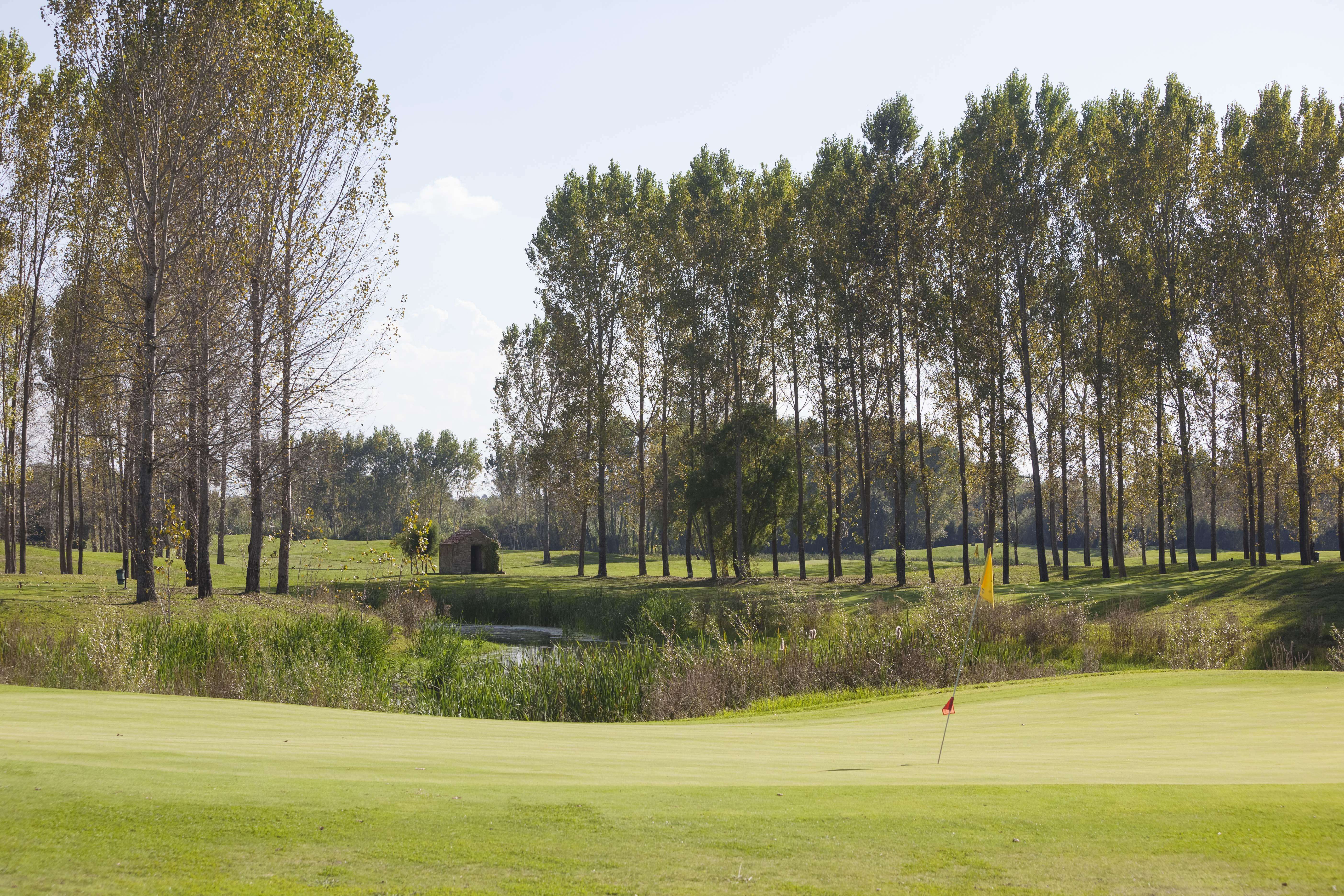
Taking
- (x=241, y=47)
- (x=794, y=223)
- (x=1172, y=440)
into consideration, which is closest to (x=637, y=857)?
(x=241, y=47)

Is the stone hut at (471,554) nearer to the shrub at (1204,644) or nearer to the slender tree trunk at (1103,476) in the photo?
the slender tree trunk at (1103,476)

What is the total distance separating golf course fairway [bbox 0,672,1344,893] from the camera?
12.4 feet

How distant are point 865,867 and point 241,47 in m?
27.5

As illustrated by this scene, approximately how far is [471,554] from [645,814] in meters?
56.9

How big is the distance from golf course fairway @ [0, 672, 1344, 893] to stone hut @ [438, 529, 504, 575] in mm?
52079

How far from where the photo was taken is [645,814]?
4.71 metres

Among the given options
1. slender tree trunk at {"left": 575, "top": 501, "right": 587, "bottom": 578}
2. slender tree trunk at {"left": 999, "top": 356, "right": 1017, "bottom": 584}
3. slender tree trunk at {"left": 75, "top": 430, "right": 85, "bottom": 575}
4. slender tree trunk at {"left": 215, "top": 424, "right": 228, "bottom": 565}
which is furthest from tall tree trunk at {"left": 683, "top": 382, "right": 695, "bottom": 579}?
slender tree trunk at {"left": 75, "top": 430, "right": 85, "bottom": 575}

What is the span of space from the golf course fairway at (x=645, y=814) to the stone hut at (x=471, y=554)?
5208 centimetres

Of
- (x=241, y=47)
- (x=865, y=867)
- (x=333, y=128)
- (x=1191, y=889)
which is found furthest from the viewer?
(x=333, y=128)

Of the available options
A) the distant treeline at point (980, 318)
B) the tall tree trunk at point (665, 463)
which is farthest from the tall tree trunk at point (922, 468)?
the tall tree trunk at point (665, 463)

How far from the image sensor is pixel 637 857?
4.04m

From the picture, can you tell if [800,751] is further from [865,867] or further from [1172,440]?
[1172,440]

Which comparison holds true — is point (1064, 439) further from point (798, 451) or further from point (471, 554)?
point (471, 554)

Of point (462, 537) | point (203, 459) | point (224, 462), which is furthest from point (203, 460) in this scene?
point (462, 537)
